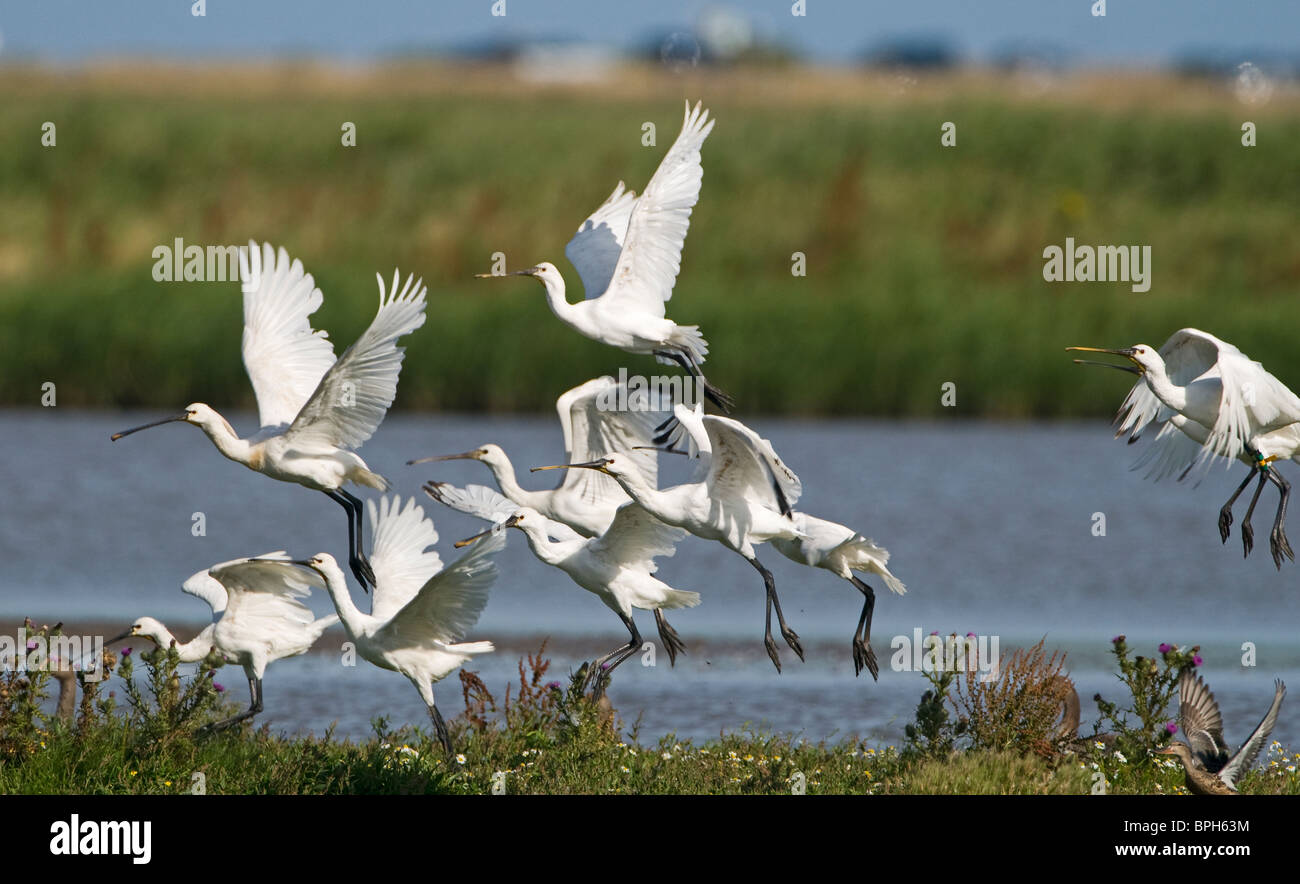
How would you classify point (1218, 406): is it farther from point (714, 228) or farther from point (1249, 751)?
point (714, 228)

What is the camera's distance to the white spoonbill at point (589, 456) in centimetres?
1006

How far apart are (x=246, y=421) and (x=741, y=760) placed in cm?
1528

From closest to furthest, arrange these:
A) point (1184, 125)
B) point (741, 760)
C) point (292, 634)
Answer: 1. point (741, 760)
2. point (292, 634)
3. point (1184, 125)

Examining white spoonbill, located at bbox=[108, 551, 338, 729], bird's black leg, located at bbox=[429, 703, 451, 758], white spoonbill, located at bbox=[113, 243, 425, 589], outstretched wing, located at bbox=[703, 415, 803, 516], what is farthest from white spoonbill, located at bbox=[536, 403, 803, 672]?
white spoonbill, located at bbox=[108, 551, 338, 729]

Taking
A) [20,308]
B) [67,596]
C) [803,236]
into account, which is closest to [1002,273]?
[803,236]

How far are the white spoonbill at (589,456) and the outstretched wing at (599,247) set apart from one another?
1023 millimetres

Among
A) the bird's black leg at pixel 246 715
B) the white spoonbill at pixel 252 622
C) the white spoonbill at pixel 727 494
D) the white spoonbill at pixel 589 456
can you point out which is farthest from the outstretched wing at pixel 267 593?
the white spoonbill at pixel 727 494

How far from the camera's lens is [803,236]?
29781 millimetres

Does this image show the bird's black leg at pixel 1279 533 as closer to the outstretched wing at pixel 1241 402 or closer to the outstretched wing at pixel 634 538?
A: the outstretched wing at pixel 1241 402

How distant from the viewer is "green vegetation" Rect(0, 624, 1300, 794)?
26.7 ft

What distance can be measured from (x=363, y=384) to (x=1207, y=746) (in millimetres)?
4286

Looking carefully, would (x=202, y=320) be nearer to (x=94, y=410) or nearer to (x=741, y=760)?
(x=94, y=410)

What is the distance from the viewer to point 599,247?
1116cm

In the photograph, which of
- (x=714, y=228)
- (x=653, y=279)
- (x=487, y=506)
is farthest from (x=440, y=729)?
(x=714, y=228)
